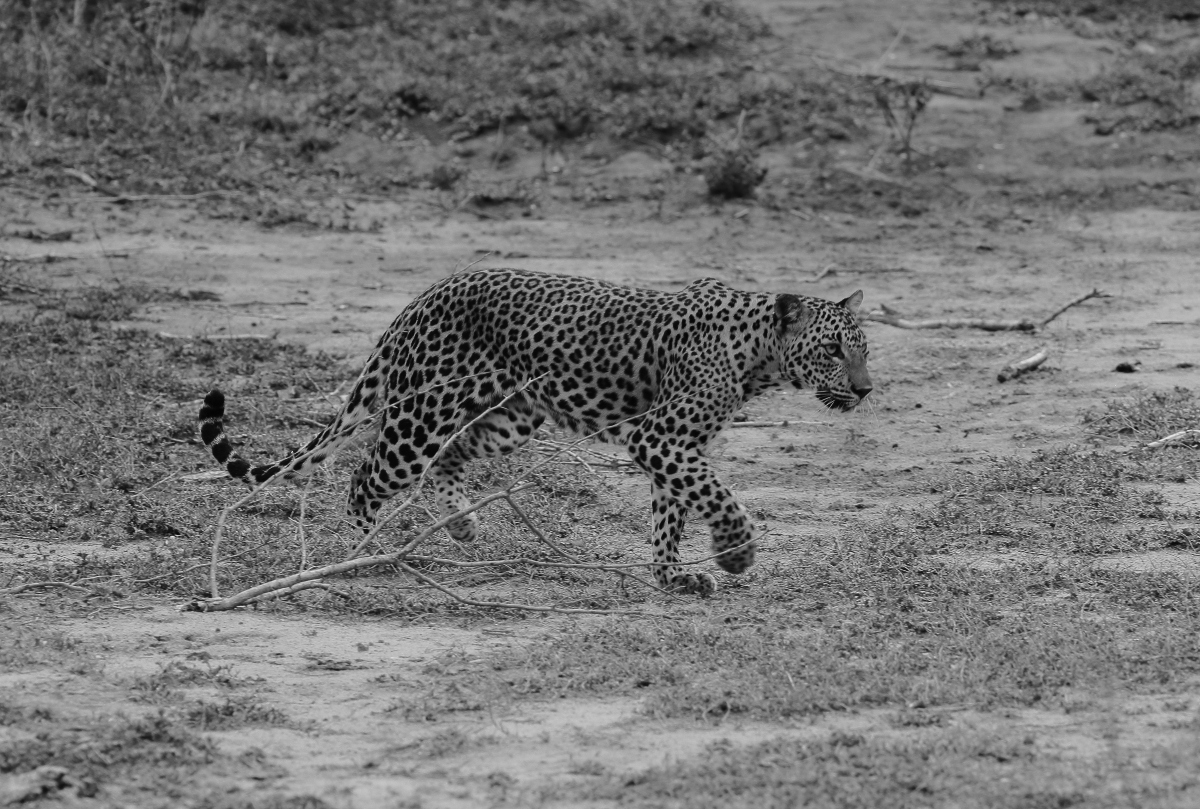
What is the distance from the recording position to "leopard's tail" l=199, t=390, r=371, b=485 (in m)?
8.33

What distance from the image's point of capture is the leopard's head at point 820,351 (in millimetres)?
8305

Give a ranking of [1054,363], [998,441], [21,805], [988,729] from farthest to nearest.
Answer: [1054,363], [998,441], [988,729], [21,805]

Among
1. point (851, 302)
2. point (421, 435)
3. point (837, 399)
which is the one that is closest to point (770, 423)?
point (851, 302)

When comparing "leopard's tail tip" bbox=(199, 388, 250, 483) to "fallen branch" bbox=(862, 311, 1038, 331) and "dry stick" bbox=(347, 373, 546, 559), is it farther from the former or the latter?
"fallen branch" bbox=(862, 311, 1038, 331)

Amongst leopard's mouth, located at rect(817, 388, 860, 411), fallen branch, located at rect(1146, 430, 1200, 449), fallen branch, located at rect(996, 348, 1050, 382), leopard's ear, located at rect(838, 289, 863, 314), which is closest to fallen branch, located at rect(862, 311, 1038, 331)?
fallen branch, located at rect(996, 348, 1050, 382)

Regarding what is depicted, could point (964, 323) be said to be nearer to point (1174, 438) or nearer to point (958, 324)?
point (958, 324)

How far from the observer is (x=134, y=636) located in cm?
701

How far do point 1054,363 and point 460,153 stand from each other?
6.41 m

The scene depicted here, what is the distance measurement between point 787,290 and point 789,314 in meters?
4.80

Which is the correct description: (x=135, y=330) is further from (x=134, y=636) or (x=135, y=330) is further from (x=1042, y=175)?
(x=1042, y=175)

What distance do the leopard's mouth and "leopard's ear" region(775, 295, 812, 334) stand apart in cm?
32

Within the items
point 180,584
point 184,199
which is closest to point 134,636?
point 180,584

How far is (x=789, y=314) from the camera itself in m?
8.28

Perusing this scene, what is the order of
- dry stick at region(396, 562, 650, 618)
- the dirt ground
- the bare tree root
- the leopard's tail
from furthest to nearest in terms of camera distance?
the bare tree root
the leopard's tail
dry stick at region(396, 562, 650, 618)
the dirt ground
